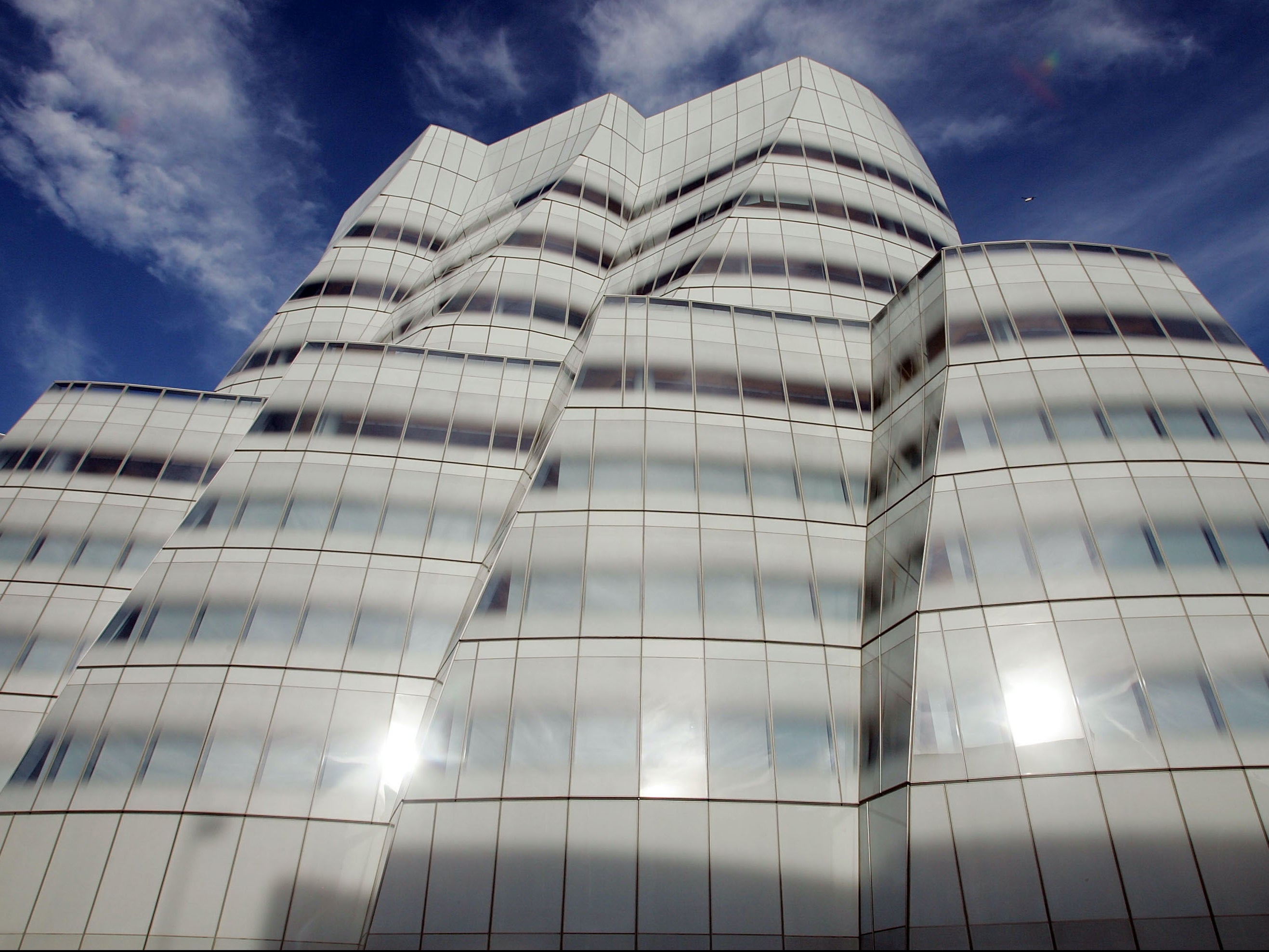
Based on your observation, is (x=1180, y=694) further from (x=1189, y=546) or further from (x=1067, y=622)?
(x=1189, y=546)

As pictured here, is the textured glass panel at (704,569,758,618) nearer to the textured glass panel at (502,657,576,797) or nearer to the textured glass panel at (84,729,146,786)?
the textured glass panel at (502,657,576,797)

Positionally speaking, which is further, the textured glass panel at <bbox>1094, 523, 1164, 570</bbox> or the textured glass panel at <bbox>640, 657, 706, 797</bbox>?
the textured glass panel at <bbox>1094, 523, 1164, 570</bbox>

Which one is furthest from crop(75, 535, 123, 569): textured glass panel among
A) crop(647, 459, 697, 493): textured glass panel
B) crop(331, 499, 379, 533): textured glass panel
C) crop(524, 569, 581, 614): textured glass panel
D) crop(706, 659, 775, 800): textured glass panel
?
crop(706, 659, 775, 800): textured glass panel

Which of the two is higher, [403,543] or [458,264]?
[458,264]

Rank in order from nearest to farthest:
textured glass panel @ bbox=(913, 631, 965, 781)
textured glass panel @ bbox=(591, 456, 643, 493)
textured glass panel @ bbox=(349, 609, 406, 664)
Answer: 1. textured glass panel @ bbox=(913, 631, 965, 781)
2. textured glass panel @ bbox=(349, 609, 406, 664)
3. textured glass panel @ bbox=(591, 456, 643, 493)

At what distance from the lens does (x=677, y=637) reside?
20234 mm

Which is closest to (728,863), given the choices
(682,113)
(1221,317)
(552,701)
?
(552,701)

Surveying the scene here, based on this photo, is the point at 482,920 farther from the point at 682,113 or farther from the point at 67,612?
the point at 682,113

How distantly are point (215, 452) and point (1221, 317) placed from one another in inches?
1561

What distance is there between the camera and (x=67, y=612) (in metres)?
25.9

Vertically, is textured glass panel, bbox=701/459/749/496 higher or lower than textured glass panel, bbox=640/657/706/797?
higher

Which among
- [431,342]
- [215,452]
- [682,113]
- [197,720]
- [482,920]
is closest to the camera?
[482,920]

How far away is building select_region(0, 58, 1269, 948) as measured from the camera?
16.2 meters

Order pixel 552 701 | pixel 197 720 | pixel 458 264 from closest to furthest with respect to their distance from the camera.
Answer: pixel 552 701 → pixel 197 720 → pixel 458 264
